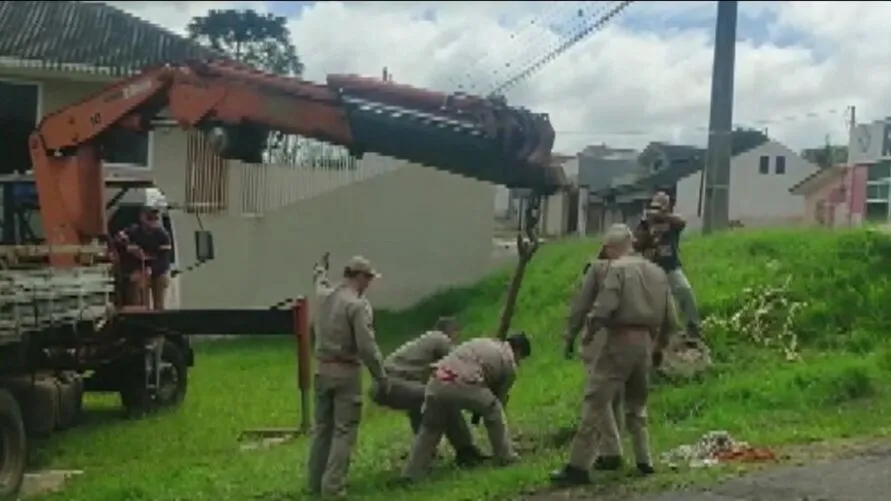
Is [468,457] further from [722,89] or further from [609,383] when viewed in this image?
[722,89]

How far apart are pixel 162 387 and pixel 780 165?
176ft

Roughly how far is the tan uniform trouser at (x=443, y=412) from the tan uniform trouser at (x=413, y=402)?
13 centimetres

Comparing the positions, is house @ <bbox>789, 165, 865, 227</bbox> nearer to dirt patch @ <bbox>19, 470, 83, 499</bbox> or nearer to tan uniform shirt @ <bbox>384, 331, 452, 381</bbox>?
tan uniform shirt @ <bbox>384, 331, 452, 381</bbox>

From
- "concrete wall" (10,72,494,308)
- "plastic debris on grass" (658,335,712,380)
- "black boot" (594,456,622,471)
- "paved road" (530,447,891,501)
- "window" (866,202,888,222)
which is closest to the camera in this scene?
"paved road" (530,447,891,501)

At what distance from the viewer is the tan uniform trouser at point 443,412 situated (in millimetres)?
11109

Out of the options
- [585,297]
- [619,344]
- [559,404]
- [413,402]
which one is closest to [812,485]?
[619,344]

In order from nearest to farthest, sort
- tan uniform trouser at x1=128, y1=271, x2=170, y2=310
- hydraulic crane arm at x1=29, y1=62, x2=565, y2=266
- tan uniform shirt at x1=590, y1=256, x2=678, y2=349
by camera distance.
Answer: tan uniform shirt at x1=590, y1=256, x2=678, y2=349 < hydraulic crane arm at x1=29, y1=62, x2=565, y2=266 < tan uniform trouser at x1=128, y1=271, x2=170, y2=310

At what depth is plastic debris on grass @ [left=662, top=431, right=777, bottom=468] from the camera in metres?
11.3

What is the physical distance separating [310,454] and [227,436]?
5001 mm

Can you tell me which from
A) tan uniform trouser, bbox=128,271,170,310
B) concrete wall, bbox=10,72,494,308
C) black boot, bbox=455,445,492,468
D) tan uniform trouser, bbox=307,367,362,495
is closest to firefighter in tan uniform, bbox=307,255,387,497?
tan uniform trouser, bbox=307,367,362,495

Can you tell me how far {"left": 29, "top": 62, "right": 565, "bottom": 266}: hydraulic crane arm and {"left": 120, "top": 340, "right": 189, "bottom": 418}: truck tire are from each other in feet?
7.23

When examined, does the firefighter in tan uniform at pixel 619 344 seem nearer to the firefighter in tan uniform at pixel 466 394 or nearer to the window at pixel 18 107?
the firefighter in tan uniform at pixel 466 394

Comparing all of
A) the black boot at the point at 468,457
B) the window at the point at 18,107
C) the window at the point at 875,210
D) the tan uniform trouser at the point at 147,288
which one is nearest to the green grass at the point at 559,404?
the black boot at the point at 468,457

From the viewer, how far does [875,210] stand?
3112cm
